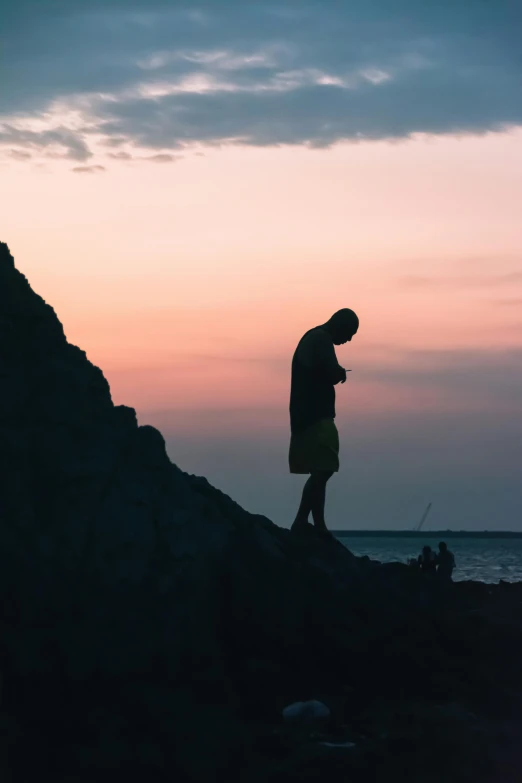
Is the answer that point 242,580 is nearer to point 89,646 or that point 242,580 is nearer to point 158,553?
point 158,553

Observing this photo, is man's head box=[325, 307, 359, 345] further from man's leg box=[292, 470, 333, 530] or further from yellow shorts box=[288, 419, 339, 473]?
man's leg box=[292, 470, 333, 530]

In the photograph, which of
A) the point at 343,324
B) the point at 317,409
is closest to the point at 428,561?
the point at 317,409

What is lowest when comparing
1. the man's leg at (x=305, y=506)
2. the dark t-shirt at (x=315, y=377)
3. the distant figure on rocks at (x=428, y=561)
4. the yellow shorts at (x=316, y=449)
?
the distant figure on rocks at (x=428, y=561)

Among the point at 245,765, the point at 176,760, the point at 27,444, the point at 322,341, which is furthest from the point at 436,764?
the point at 322,341

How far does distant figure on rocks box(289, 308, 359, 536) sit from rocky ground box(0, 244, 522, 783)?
1060 mm

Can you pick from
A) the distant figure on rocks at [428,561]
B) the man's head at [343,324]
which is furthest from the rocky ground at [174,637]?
the distant figure on rocks at [428,561]

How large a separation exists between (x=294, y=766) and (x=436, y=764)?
89 centimetres

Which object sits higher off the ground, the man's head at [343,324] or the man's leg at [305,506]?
the man's head at [343,324]

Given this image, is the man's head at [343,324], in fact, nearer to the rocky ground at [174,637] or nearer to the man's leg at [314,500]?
the man's leg at [314,500]

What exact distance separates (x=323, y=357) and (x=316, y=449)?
37.7 inches

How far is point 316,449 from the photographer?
409 inches

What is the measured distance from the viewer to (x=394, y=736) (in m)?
6.75

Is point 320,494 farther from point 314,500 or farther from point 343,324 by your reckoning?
point 343,324

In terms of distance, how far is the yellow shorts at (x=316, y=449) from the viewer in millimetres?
10391
